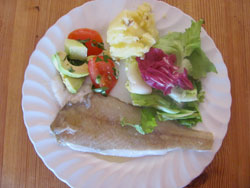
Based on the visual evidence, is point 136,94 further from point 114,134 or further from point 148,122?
point 114,134

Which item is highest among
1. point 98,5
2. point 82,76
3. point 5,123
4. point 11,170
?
point 98,5

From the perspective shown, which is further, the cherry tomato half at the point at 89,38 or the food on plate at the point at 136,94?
the cherry tomato half at the point at 89,38

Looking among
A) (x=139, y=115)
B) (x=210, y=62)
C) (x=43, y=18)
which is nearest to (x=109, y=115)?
(x=139, y=115)

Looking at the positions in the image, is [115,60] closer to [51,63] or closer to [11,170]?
[51,63]

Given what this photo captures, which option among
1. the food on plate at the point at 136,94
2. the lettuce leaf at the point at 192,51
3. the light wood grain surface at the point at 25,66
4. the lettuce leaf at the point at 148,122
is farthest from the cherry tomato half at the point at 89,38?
the lettuce leaf at the point at 148,122


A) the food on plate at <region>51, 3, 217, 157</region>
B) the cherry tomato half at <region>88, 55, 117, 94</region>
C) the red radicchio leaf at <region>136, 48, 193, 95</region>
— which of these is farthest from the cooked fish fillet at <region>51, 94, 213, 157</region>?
the red radicchio leaf at <region>136, 48, 193, 95</region>

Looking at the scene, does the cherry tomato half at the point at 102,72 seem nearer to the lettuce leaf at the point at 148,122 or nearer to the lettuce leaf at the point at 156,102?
the lettuce leaf at the point at 156,102

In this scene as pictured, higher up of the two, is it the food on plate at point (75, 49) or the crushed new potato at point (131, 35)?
the crushed new potato at point (131, 35)
